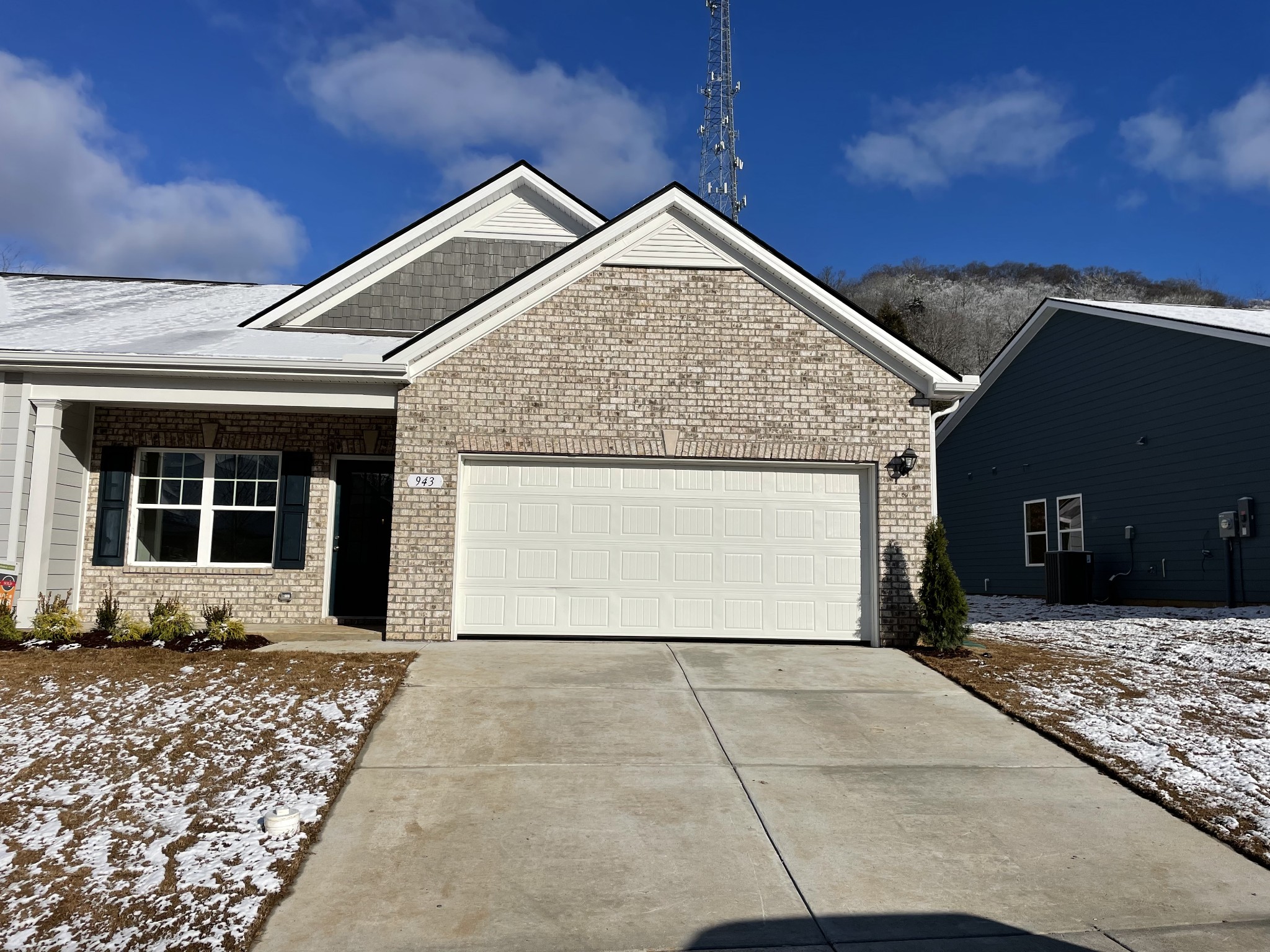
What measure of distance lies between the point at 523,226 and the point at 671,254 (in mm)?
3890

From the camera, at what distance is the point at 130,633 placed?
8992 mm

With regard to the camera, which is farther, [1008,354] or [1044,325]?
[1008,354]

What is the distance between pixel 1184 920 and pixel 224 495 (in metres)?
10.7

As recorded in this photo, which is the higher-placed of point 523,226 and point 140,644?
point 523,226

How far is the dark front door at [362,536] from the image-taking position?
11516mm

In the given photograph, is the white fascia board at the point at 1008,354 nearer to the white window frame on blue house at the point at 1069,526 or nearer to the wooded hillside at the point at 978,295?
the white window frame on blue house at the point at 1069,526

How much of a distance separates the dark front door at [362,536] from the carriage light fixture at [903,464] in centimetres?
607

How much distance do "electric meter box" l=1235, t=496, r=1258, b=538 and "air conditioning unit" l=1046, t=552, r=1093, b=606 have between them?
296cm

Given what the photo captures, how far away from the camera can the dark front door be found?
453 inches

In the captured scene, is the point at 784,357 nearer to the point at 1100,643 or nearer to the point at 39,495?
the point at 1100,643

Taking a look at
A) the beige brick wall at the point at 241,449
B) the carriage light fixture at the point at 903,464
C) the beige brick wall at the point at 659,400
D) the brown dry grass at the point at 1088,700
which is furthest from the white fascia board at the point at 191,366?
the brown dry grass at the point at 1088,700

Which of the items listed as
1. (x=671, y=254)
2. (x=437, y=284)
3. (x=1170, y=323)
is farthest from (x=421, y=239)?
(x=1170, y=323)

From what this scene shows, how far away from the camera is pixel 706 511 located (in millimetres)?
10289

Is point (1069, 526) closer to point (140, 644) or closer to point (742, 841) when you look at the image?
point (742, 841)
